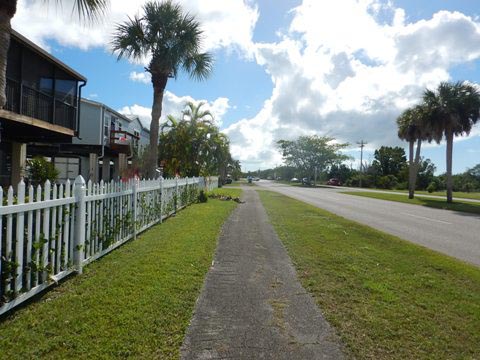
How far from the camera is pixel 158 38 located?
15320 mm

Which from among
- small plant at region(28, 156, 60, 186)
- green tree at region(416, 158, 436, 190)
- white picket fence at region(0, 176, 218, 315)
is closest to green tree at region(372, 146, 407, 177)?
green tree at region(416, 158, 436, 190)

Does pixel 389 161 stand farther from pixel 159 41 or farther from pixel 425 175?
pixel 159 41

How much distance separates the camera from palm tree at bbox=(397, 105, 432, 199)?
3134cm

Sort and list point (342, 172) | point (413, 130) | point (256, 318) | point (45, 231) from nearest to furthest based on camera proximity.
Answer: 1. point (256, 318)
2. point (45, 231)
3. point (413, 130)
4. point (342, 172)

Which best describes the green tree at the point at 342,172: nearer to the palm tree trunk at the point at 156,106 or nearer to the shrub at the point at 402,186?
the shrub at the point at 402,186

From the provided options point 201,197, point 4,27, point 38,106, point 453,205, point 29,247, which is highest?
point 38,106

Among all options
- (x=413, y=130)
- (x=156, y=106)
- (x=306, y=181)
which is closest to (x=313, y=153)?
(x=306, y=181)

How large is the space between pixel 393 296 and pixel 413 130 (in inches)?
1223

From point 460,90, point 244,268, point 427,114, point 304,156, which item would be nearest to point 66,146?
point 244,268

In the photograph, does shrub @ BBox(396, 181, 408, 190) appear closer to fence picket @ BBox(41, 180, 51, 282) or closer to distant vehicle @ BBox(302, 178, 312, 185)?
distant vehicle @ BBox(302, 178, 312, 185)

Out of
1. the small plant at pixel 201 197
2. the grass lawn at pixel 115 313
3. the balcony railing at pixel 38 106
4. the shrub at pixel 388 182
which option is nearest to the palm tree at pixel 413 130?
the small plant at pixel 201 197

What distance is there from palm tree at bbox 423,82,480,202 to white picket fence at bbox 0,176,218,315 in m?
26.8

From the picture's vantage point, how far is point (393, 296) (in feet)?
17.6

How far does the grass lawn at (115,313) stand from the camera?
3.53 m
